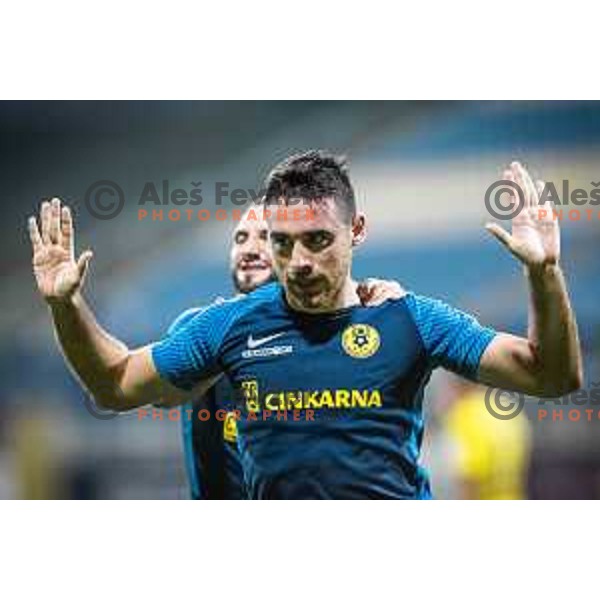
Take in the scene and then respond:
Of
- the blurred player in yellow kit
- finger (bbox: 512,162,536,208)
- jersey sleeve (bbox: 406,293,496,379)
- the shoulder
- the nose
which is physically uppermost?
finger (bbox: 512,162,536,208)

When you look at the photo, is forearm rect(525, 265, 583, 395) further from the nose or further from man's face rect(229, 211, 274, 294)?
man's face rect(229, 211, 274, 294)

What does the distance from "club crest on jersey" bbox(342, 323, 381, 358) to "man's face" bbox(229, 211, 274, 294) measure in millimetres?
316

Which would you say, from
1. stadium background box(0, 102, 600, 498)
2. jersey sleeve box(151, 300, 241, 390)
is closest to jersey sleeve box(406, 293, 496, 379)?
stadium background box(0, 102, 600, 498)

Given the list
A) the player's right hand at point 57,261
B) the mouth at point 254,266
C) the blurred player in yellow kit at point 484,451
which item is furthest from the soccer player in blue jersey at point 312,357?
the blurred player in yellow kit at point 484,451

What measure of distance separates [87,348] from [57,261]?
26cm

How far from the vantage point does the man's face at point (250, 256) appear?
369 cm

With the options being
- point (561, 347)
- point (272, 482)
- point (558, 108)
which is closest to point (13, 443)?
point (272, 482)

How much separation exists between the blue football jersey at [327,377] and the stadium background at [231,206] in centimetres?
23

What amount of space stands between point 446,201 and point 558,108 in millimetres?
458

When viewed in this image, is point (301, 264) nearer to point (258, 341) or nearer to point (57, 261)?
point (258, 341)

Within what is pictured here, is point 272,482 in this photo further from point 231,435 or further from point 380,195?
point 380,195

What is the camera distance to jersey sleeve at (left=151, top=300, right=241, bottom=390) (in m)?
3.56

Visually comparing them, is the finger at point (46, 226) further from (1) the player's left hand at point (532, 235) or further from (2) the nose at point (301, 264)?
(1) the player's left hand at point (532, 235)

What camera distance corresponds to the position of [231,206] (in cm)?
381
